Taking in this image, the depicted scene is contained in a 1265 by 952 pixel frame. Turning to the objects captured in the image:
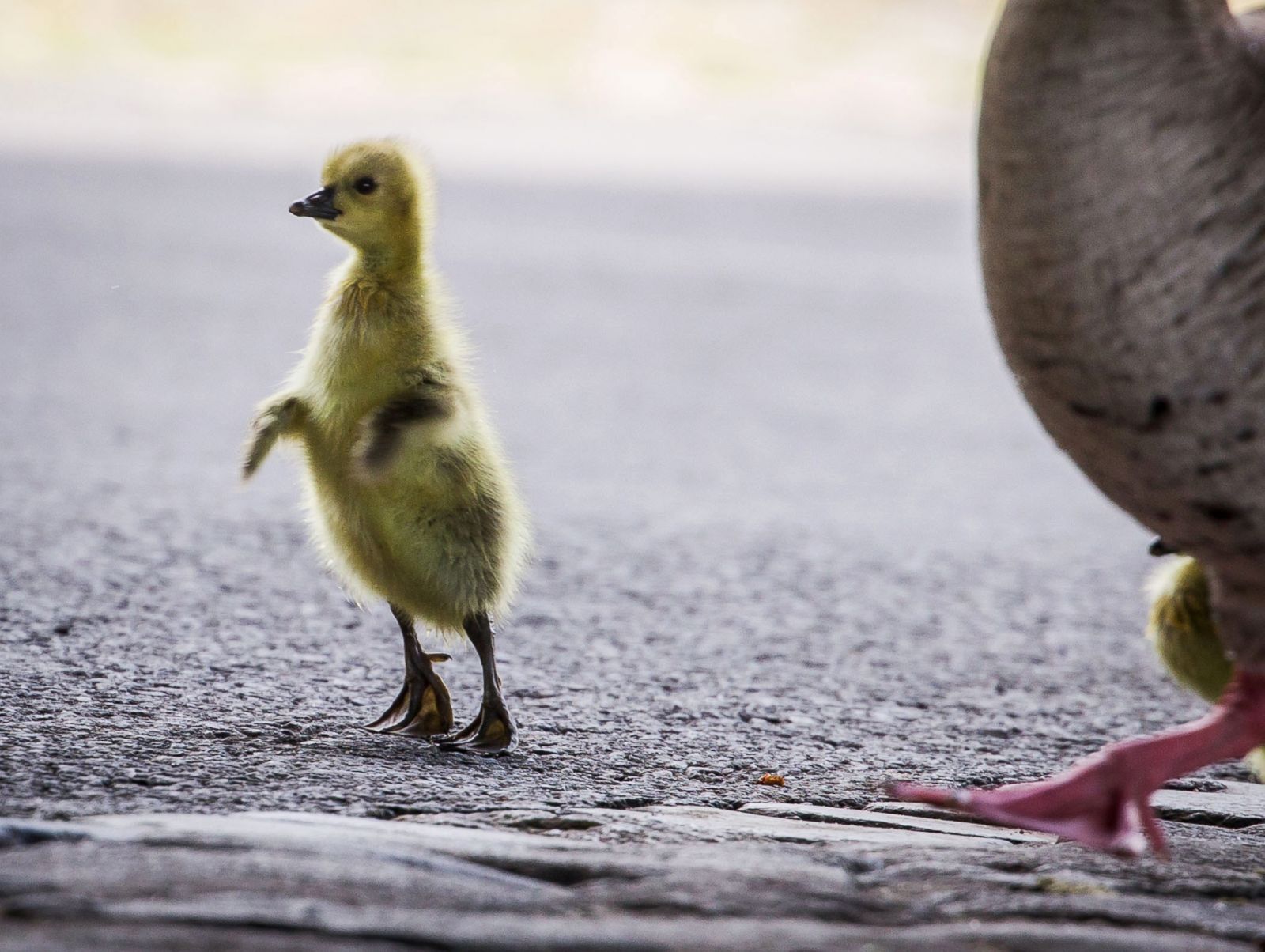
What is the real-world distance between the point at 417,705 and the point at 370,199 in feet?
3.26

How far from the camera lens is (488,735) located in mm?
3092

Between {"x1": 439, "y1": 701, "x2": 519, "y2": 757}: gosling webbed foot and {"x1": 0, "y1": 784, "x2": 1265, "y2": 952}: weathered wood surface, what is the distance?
1.38 feet

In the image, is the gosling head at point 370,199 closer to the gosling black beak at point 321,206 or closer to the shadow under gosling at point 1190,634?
the gosling black beak at point 321,206

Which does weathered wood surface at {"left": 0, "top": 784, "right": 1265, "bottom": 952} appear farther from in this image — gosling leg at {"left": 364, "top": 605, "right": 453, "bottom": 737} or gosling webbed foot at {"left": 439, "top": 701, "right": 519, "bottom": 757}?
gosling leg at {"left": 364, "top": 605, "right": 453, "bottom": 737}

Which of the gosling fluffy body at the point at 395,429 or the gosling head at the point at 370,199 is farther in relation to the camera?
the gosling head at the point at 370,199

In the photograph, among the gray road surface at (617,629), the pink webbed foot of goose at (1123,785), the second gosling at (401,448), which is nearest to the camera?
the gray road surface at (617,629)

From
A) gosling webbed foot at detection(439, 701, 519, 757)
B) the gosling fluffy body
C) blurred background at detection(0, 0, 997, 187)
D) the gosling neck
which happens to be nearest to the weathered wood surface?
gosling webbed foot at detection(439, 701, 519, 757)

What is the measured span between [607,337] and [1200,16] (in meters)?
7.54

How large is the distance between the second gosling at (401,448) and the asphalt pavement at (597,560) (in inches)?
6.6

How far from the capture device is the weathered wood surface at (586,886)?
1.97 m

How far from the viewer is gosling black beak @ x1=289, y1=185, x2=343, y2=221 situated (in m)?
3.34

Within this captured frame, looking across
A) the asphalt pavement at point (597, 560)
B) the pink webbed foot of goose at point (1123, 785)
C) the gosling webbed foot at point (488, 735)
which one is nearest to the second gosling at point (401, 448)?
the gosling webbed foot at point (488, 735)

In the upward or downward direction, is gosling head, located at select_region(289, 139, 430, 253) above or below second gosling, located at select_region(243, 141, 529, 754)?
above

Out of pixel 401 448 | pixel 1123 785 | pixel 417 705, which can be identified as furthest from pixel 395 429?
pixel 1123 785
